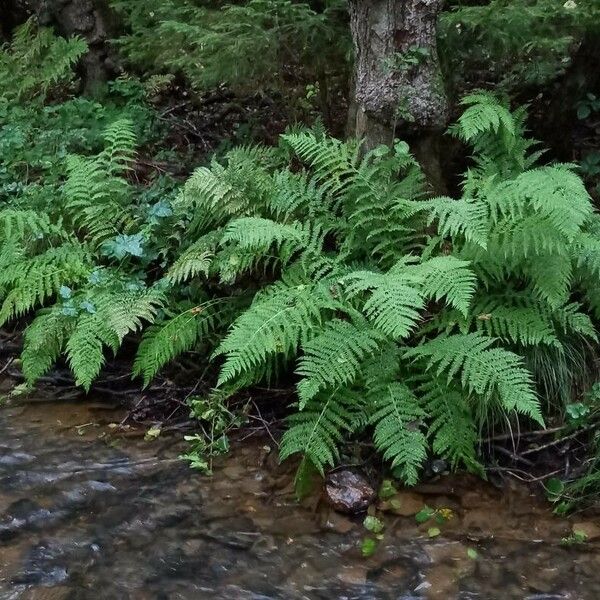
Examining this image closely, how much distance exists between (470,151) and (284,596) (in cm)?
318

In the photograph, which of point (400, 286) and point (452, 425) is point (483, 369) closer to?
point (452, 425)

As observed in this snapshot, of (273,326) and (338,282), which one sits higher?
(338,282)

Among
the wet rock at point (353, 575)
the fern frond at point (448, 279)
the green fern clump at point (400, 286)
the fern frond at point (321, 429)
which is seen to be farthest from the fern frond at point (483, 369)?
the wet rock at point (353, 575)

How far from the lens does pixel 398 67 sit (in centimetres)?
416

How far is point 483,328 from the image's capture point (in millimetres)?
3791

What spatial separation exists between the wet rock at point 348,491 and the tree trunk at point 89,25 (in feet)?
14.4

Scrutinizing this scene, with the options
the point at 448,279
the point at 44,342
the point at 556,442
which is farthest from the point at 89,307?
the point at 556,442

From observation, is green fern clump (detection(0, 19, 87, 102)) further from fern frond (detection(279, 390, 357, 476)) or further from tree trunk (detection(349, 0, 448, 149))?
fern frond (detection(279, 390, 357, 476))

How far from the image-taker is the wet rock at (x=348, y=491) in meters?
3.46

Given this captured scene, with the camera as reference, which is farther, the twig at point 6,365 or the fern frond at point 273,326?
the twig at point 6,365

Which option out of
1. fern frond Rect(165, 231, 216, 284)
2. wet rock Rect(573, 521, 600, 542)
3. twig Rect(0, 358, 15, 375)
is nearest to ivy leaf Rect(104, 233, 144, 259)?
fern frond Rect(165, 231, 216, 284)

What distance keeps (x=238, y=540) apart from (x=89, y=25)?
494cm

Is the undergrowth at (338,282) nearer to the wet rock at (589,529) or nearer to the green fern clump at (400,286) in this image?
the green fern clump at (400,286)

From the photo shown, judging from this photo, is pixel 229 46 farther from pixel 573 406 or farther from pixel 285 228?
pixel 573 406
